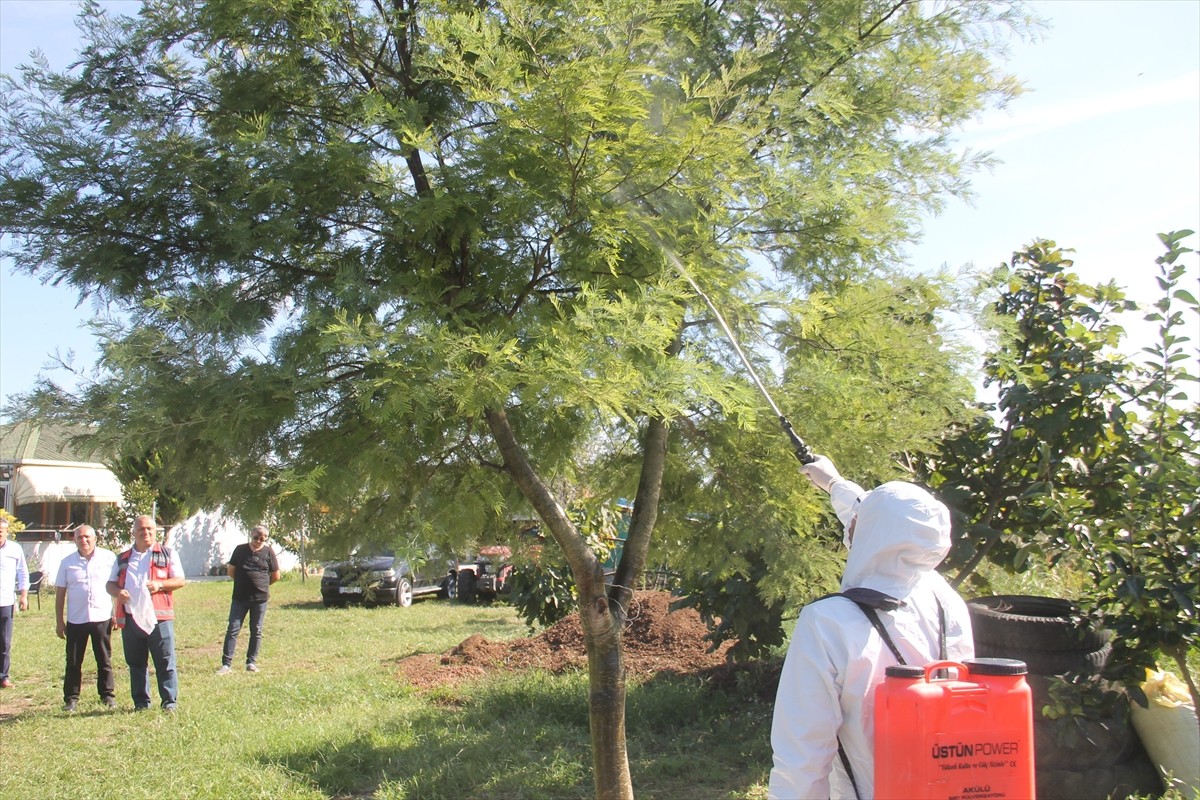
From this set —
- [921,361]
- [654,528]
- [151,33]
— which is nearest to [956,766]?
[921,361]

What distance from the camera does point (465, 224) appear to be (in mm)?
3689

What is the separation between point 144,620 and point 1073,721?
296 inches

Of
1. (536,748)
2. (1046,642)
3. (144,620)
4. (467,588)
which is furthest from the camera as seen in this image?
(467,588)

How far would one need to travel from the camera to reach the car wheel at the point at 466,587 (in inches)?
791

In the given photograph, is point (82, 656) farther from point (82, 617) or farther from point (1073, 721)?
point (1073, 721)

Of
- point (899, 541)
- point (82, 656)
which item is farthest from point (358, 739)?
point (899, 541)

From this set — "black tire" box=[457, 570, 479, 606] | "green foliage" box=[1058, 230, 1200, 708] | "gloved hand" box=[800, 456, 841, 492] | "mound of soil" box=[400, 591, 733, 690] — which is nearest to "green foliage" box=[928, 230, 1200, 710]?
"green foliage" box=[1058, 230, 1200, 708]

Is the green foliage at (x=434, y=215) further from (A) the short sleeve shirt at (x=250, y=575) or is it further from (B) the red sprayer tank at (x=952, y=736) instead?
(A) the short sleeve shirt at (x=250, y=575)

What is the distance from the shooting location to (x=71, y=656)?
28.6ft

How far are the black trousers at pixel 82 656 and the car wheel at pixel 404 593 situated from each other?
31.3ft

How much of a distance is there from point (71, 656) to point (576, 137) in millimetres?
8067

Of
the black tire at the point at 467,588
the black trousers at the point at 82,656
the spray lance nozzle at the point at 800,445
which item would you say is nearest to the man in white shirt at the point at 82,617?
the black trousers at the point at 82,656

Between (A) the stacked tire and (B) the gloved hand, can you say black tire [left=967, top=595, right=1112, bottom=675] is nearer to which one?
(A) the stacked tire

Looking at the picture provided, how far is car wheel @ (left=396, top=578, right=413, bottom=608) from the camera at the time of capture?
18439 mm
